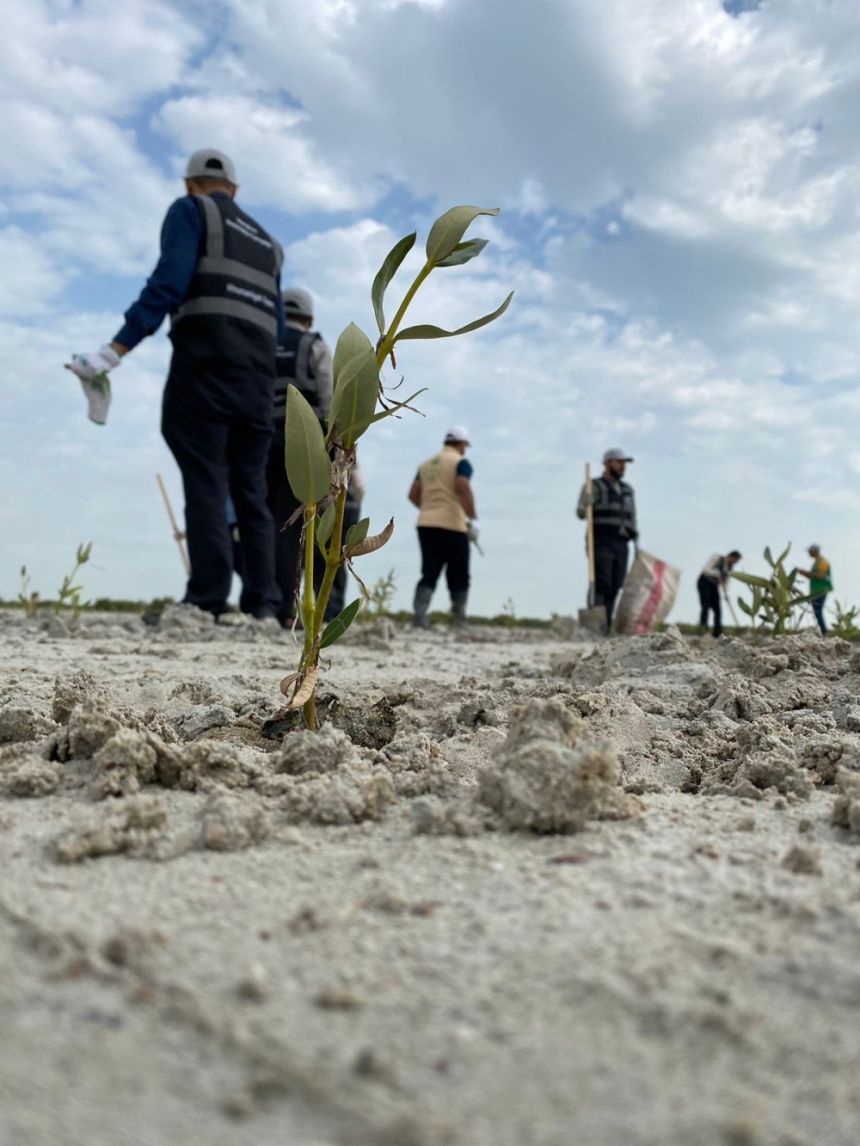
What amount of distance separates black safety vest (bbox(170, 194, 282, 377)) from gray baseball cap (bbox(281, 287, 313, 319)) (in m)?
2.04

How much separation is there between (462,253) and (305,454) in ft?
1.75

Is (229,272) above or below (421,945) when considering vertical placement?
above

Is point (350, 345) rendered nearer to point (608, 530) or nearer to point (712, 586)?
point (608, 530)

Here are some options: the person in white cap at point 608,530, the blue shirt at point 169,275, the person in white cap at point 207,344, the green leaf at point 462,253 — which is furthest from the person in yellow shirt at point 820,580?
the green leaf at point 462,253

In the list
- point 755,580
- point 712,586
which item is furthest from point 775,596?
point 712,586

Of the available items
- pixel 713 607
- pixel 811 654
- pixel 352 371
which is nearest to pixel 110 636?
pixel 811 654

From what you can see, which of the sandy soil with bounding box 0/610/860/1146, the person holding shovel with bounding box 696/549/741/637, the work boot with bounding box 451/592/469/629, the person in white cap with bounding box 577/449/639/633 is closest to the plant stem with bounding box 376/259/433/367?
the sandy soil with bounding box 0/610/860/1146

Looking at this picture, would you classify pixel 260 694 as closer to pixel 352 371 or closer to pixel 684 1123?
pixel 352 371

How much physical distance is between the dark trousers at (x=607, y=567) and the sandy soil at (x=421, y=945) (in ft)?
28.7

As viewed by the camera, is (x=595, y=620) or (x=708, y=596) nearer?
(x=595, y=620)

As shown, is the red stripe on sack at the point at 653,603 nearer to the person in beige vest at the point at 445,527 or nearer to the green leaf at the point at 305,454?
the person in beige vest at the point at 445,527

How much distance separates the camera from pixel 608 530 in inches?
424

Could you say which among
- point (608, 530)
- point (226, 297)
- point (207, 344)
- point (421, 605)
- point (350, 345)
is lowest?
point (421, 605)

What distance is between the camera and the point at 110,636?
5.55 metres
